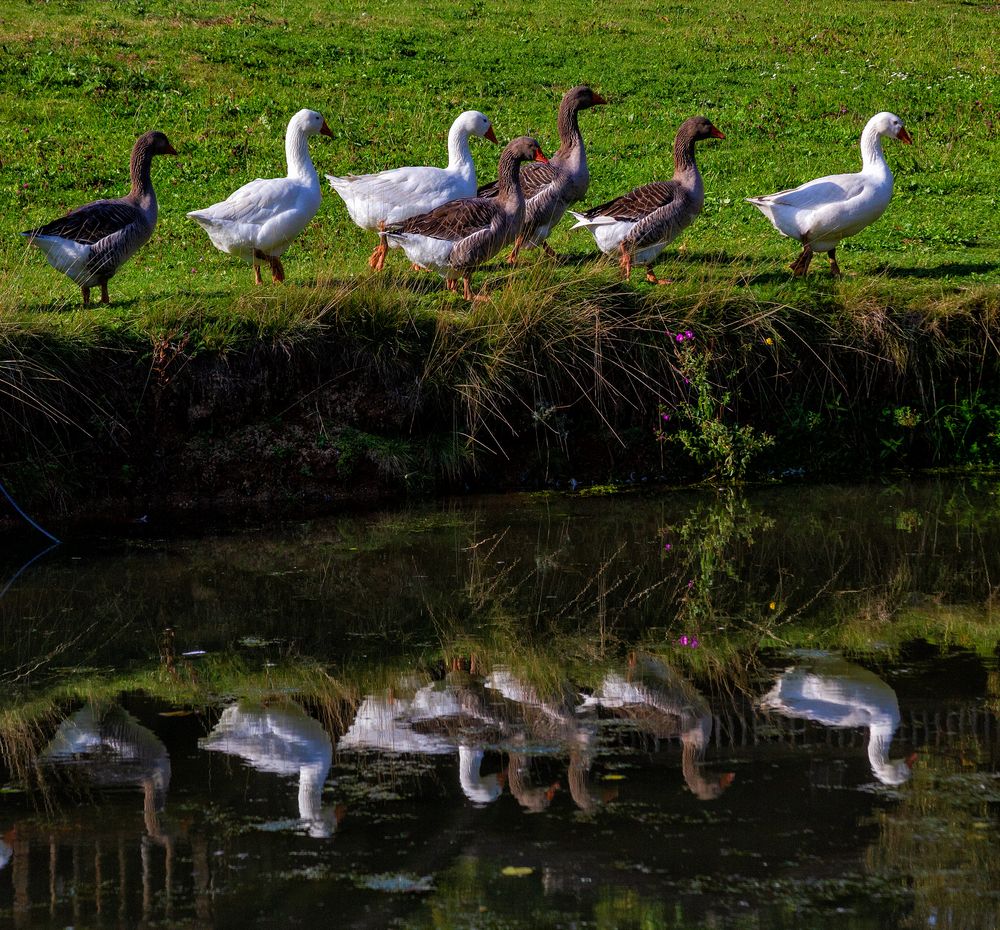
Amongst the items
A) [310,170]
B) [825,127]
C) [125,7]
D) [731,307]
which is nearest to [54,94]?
[125,7]

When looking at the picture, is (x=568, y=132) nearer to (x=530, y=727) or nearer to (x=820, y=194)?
(x=820, y=194)

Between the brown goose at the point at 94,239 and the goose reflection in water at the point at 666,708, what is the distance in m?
6.99

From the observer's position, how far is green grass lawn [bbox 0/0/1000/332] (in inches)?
555

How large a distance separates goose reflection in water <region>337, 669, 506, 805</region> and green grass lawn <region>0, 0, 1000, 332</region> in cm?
539

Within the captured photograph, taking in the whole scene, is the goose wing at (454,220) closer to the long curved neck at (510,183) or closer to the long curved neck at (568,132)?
the long curved neck at (510,183)

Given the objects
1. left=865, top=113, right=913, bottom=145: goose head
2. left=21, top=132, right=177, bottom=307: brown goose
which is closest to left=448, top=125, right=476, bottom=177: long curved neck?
left=21, top=132, right=177, bottom=307: brown goose

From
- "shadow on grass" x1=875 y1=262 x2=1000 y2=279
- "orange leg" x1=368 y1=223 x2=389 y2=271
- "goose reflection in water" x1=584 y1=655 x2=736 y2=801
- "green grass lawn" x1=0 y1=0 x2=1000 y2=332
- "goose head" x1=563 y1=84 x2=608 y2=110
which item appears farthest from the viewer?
"goose head" x1=563 y1=84 x2=608 y2=110

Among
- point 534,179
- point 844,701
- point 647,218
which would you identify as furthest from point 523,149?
point 844,701

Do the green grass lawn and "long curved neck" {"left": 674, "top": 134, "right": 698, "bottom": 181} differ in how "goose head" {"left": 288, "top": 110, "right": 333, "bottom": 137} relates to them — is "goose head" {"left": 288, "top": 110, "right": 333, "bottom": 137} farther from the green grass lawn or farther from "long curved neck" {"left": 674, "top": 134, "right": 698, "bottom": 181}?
"long curved neck" {"left": 674, "top": 134, "right": 698, "bottom": 181}

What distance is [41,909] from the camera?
5.23 meters

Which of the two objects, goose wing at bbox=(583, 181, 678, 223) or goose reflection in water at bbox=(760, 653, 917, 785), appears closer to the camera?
goose reflection in water at bbox=(760, 653, 917, 785)

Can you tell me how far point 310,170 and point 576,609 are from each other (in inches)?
255

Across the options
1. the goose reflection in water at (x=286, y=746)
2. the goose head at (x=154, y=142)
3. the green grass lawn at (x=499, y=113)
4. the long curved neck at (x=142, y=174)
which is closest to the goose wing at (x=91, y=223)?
the long curved neck at (x=142, y=174)

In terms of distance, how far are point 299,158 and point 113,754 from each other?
8445 mm
